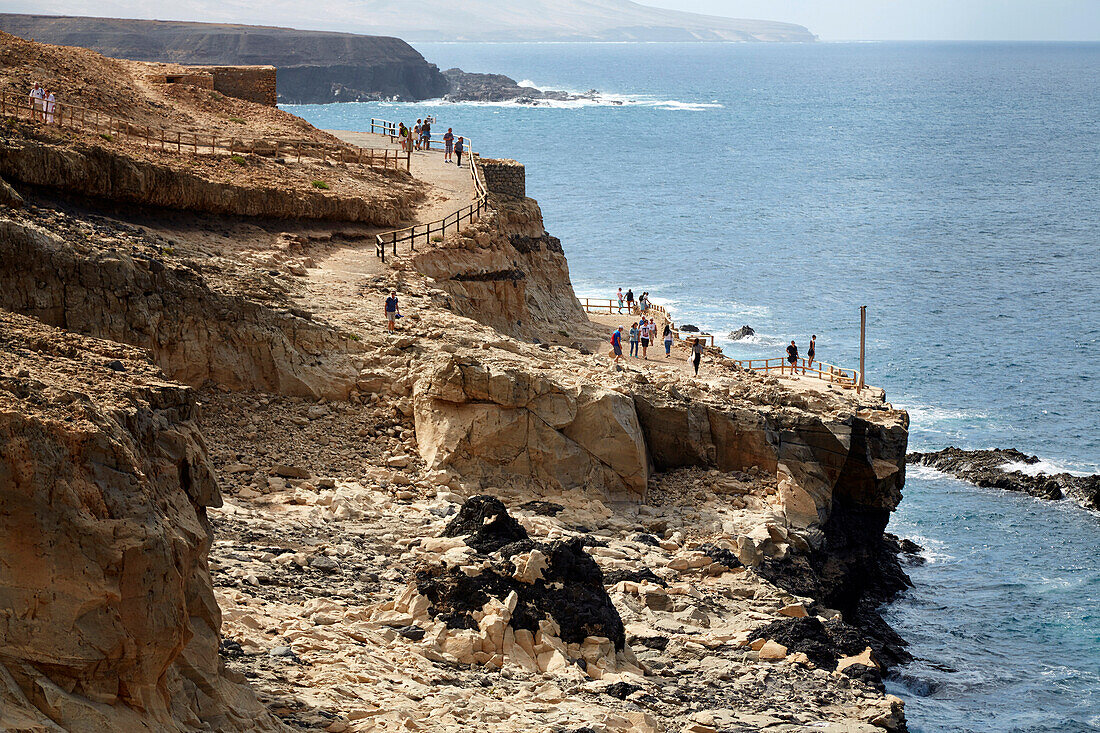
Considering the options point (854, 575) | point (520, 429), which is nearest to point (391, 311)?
point (520, 429)

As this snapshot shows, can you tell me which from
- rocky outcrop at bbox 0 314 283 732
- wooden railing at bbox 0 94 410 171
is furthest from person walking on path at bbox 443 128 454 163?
rocky outcrop at bbox 0 314 283 732

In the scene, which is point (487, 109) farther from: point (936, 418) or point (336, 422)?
point (336, 422)

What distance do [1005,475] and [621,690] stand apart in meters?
30.2

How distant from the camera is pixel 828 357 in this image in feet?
190

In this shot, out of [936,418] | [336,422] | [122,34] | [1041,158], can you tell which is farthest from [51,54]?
[122,34]

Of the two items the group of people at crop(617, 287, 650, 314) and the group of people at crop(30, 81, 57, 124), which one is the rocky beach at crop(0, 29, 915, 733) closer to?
the group of people at crop(30, 81, 57, 124)

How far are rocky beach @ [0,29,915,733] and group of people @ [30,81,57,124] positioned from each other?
1.44 m

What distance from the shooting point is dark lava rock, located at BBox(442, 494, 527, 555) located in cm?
2038

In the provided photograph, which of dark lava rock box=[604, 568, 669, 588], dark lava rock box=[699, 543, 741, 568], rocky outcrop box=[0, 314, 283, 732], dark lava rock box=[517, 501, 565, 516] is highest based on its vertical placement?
rocky outcrop box=[0, 314, 283, 732]

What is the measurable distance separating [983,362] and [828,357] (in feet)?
24.6

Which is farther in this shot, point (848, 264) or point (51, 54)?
point (848, 264)

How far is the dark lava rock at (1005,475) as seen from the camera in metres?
42.7

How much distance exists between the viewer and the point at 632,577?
76.0 ft

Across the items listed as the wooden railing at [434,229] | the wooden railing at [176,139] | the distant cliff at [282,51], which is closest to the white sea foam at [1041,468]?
the wooden railing at [434,229]
